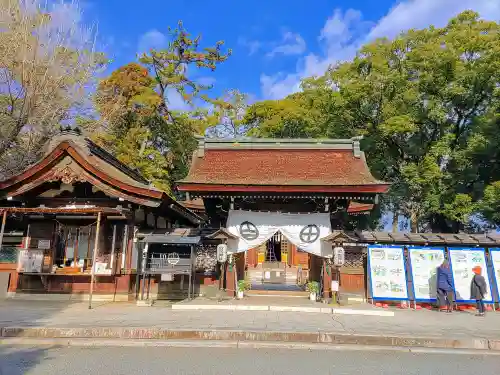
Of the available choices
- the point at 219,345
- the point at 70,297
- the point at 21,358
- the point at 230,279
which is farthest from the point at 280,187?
the point at 21,358

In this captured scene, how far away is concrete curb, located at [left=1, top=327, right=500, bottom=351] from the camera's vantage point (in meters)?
8.26

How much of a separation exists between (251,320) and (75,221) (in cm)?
828

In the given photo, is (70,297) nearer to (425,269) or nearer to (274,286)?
(274,286)

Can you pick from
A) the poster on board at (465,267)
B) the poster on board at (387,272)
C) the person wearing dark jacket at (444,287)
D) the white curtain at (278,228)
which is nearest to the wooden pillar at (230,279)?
the white curtain at (278,228)

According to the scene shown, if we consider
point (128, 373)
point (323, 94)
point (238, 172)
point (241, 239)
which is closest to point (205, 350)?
point (128, 373)

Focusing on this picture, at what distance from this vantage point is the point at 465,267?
525 inches

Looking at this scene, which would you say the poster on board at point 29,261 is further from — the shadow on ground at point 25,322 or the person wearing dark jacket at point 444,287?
the person wearing dark jacket at point 444,287

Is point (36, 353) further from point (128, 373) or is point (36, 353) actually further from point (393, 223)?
point (393, 223)

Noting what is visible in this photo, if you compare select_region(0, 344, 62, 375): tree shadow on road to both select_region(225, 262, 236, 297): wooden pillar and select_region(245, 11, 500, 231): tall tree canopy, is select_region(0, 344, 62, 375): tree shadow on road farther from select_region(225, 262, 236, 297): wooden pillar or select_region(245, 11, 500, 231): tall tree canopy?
select_region(245, 11, 500, 231): tall tree canopy

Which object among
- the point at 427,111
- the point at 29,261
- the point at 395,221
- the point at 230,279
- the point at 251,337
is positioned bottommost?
the point at 251,337

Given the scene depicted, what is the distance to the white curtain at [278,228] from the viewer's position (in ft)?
44.5

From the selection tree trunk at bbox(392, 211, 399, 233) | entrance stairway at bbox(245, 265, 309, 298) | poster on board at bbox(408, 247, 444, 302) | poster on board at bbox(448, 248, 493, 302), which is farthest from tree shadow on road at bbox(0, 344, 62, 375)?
tree trunk at bbox(392, 211, 399, 233)

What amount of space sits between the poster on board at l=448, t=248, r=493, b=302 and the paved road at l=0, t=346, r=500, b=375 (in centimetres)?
618

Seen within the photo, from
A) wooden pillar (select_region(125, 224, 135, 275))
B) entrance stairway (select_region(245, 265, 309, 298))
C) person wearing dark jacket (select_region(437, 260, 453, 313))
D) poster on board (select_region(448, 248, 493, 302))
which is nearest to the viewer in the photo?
person wearing dark jacket (select_region(437, 260, 453, 313))
